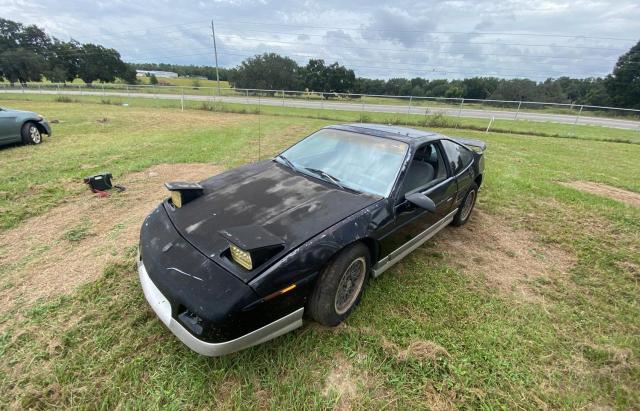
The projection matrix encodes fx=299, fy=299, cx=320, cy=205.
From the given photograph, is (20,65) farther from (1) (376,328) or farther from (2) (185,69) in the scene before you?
(1) (376,328)

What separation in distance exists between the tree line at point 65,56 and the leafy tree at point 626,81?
82221mm

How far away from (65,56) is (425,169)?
3184 inches

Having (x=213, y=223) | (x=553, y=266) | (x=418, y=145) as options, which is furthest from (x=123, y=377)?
(x=553, y=266)

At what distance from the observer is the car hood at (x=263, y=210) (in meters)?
1.97

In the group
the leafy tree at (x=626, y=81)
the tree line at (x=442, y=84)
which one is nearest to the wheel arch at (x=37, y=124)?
the tree line at (x=442, y=84)

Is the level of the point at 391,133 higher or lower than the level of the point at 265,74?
lower

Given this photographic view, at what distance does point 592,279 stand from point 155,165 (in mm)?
7100

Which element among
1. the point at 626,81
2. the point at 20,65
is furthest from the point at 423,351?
the point at 20,65

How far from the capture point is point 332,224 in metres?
2.10

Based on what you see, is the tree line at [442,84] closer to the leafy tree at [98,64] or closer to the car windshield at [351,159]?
the leafy tree at [98,64]

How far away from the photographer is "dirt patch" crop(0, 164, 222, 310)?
2.59 meters

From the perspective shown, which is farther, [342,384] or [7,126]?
[7,126]

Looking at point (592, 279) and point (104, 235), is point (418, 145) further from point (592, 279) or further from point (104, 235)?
point (104, 235)

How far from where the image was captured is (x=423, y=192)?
2830 millimetres
